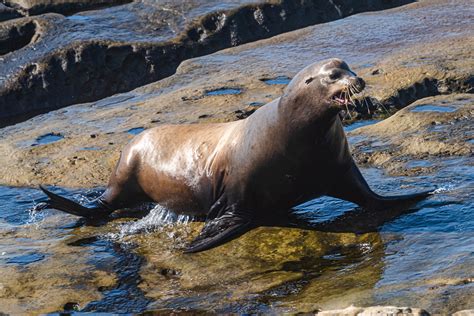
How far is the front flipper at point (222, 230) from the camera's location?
6730mm

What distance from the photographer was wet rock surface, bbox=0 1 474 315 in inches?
215

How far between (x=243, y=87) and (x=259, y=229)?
5069mm

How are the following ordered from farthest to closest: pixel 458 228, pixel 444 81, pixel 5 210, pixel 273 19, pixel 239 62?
pixel 273 19 < pixel 239 62 < pixel 444 81 < pixel 5 210 < pixel 458 228

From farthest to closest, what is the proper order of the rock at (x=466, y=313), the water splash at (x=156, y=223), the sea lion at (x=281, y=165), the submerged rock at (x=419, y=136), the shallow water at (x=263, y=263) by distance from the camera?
the submerged rock at (x=419, y=136) → the water splash at (x=156, y=223) → the sea lion at (x=281, y=165) → the shallow water at (x=263, y=263) → the rock at (x=466, y=313)

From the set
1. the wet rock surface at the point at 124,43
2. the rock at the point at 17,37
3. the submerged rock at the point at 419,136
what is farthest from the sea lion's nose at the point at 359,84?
the rock at the point at 17,37

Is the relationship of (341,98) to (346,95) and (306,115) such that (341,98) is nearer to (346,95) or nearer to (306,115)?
(346,95)

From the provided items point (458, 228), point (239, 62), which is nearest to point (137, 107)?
point (239, 62)

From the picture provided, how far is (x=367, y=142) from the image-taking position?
8.84 m

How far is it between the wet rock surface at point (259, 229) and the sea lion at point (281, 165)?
0.21m

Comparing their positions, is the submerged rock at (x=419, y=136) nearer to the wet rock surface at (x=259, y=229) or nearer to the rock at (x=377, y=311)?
the wet rock surface at (x=259, y=229)

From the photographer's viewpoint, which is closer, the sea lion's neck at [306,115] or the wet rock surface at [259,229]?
the wet rock surface at [259,229]

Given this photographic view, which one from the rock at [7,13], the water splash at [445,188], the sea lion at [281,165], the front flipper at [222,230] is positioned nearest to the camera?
the sea lion at [281,165]

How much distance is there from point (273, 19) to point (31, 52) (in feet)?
15.4

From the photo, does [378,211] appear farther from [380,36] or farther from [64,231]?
[380,36]
